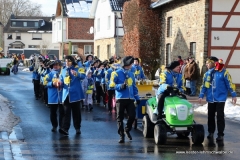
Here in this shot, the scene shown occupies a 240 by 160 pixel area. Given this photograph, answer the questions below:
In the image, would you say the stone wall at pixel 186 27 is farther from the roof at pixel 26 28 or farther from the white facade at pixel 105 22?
the roof at pixel 26 28

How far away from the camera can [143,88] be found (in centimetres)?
1463

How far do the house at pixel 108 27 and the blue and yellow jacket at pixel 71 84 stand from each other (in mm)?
31122

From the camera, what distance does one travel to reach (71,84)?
40.5ft

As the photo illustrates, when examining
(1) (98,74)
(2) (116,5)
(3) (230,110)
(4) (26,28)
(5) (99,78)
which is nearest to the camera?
(3) (230,110)

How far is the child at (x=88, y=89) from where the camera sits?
18.1 metres

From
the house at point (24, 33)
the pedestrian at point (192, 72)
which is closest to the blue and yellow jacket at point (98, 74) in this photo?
the pedestrian at point (192, 72)

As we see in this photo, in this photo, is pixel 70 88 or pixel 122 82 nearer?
pixel 122 82

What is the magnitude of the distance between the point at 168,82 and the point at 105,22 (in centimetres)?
3702

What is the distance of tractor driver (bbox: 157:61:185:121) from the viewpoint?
11133 mm

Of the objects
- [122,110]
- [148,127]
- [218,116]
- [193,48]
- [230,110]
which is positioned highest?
[193,48]

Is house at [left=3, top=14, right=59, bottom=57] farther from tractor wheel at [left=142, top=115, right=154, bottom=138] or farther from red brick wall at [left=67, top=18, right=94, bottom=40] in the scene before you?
tractor wheel at [left=142, top=115, right=154, bottom=138]

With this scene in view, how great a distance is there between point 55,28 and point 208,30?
43.8 m

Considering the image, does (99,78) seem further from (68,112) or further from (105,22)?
(105,22)

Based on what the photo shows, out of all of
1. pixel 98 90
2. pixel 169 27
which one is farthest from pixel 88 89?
pixel 169 27
